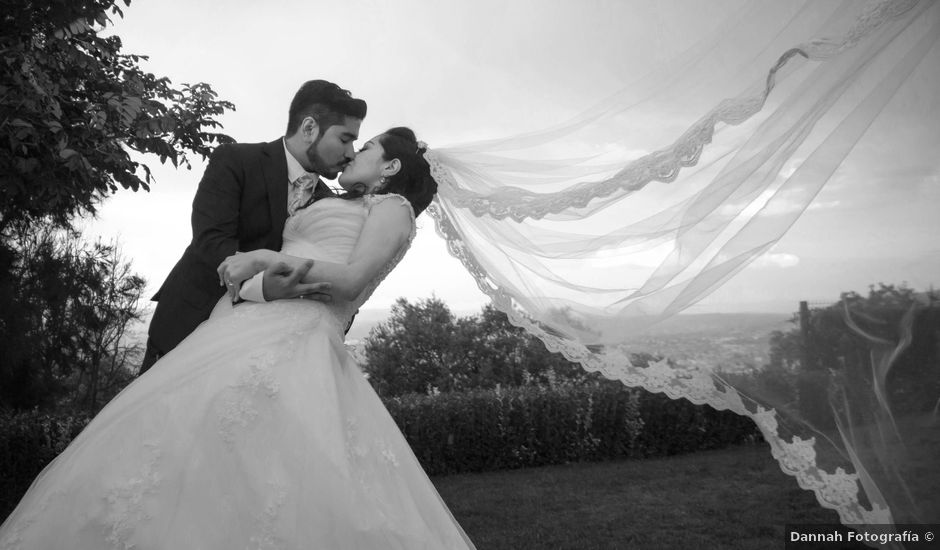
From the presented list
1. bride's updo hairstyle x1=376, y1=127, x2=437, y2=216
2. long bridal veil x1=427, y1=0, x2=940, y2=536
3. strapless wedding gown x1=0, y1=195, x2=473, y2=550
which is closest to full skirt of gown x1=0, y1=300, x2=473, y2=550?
strapless wedding gown x1=0, y1=195, x2=473, y2=550

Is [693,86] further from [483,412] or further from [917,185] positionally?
[483,412]

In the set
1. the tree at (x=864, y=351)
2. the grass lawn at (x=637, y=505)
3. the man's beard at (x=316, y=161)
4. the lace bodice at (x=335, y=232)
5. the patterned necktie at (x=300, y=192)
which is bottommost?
the grass lawn at (x=637, y=505)

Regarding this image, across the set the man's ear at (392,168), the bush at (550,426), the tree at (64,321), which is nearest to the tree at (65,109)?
the man's ear at (392,168)

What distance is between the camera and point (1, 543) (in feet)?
7.04

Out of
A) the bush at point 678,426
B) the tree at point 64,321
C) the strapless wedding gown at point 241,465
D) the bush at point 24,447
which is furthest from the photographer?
the bush at point 678,426

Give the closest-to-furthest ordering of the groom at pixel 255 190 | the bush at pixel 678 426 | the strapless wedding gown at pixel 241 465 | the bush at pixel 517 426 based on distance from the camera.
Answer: the strapless wedding gown at pixel 241 465 < the groom at pixel 255 190 < the bush at pixel 517 426 < the bush at pixel 678 426

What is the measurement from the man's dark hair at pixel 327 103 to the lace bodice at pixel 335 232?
1.46 feet

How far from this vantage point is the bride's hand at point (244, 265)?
2.61m

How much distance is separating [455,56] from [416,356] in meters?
11.4

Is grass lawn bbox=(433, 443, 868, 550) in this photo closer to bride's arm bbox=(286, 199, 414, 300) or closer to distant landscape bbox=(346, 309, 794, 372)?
distant landscape bbox=(346, 309, 794, 372)

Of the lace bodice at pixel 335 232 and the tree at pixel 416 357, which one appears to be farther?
the tree at pixel 416 357

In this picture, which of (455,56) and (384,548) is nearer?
(384,548)

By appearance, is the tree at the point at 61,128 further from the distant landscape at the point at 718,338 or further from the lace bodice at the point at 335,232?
the distant landscape at the point at 718,338

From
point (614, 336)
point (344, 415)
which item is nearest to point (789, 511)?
point (614, 336)
